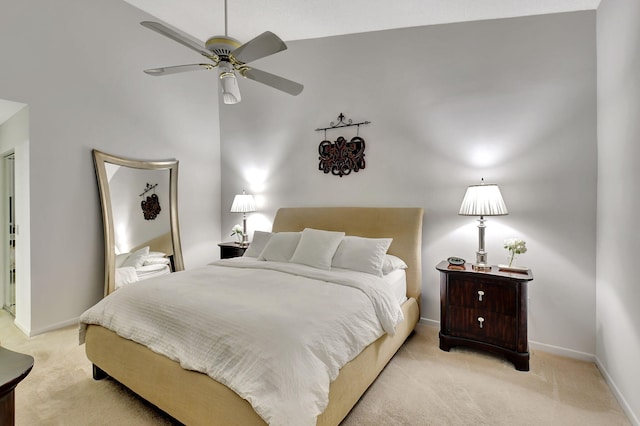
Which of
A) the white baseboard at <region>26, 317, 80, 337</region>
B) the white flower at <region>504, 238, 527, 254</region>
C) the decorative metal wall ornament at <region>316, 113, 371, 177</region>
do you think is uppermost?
the decorative metal wall ornament at <region>316, 113, 371, 177</region>

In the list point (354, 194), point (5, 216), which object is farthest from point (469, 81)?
point (5, 216)

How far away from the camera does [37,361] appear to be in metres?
2.49

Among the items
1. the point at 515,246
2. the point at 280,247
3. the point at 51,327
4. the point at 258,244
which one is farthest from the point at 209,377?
the point at 51,327

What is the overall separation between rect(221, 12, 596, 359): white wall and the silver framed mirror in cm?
161

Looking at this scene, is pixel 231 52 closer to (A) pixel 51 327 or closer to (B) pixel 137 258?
(B) pixel 137 258

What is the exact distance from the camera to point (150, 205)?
3906mm

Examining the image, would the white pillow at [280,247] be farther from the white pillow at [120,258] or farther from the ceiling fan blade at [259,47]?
the ceiling fan blade at [259,47]

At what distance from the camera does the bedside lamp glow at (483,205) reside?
2.57 m

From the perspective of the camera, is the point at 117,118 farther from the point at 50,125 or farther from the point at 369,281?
the point at 369,281

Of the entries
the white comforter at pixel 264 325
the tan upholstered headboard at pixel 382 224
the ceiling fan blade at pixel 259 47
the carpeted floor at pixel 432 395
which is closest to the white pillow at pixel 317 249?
the white comforter at pixel 264 325

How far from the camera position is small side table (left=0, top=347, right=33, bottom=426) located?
86 cm

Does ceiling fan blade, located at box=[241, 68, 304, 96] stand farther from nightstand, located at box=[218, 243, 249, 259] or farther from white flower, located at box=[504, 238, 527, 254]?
nightstand, located at box=[218, 243, 249, 259]

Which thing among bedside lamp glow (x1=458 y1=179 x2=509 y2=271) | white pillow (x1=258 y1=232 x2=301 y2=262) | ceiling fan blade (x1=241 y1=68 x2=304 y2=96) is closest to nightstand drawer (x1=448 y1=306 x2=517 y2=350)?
bedside lamp glow (x1=458 y1=179 x2=509 y2=271)

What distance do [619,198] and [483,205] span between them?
2.71ft
